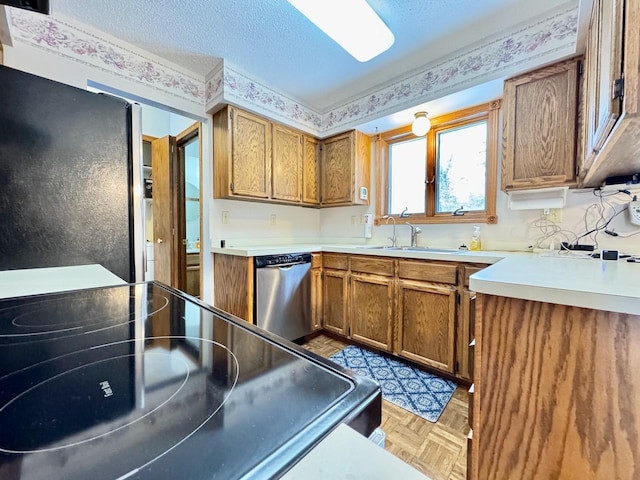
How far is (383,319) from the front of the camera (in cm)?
220

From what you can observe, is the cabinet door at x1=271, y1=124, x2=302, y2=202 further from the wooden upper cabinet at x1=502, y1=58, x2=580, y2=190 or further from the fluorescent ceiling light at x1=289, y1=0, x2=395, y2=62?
the wooden upper cabinet at x1=502, y1=58, x2=580, y2=190

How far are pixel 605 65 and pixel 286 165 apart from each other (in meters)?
2.24

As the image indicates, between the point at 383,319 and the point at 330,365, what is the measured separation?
6.06ft

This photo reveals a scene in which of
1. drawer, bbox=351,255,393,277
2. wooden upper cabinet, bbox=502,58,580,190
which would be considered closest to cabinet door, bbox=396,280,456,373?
drawer, bbox=351,255,393,277

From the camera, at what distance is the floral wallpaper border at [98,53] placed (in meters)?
1.64

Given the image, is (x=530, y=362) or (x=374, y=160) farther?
(x=374, y=160)

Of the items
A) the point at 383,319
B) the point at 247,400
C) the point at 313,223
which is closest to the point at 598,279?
the point at 247,400

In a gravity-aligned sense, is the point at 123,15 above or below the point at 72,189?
above

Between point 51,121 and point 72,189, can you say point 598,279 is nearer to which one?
point 72,189

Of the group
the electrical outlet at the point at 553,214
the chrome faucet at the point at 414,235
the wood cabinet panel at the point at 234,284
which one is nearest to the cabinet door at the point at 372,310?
the chrome faucet at the point at 414,235

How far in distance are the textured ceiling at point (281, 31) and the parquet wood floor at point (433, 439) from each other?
2.40m

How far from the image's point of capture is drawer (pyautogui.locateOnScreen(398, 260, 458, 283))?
72.4 inches

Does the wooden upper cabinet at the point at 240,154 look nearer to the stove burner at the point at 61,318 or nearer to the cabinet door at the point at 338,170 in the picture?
the cabinet door at the point at 338,170

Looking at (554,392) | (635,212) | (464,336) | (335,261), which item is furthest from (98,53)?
(635,212)
